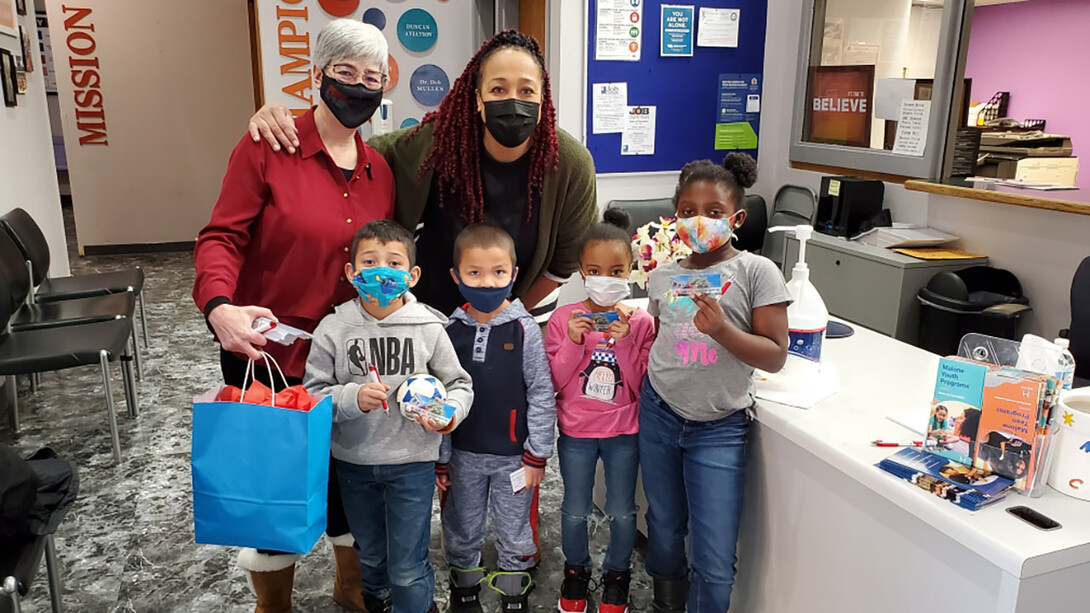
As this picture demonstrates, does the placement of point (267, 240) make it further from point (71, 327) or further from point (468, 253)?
point (71, 327)

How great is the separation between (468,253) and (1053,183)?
10.5 ft

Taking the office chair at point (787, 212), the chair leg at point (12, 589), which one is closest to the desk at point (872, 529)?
the chair leg at point (12, 589)

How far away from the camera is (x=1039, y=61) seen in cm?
636

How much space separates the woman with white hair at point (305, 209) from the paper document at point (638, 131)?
10.1 ft

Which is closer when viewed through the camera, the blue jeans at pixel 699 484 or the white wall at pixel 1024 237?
the blue jeans at pixel 699 484

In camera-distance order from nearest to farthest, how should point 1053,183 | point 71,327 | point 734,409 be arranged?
point 734,409 → point 71,327 → point 1053,183

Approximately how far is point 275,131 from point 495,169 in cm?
56

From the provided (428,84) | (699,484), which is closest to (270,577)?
(699,484)

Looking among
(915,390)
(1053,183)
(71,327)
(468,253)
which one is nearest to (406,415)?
(468,253)

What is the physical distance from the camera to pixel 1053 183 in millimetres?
3646

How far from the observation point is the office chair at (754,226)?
4.80 m

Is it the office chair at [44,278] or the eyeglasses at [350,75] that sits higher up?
the eyeglasses at [350,75]

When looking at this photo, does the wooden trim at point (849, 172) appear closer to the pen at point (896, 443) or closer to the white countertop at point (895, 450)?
the white countertop at point (895, 450)

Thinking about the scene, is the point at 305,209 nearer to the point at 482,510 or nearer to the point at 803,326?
the point at 482,510
